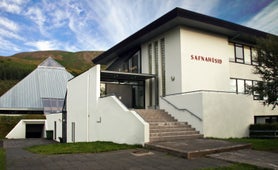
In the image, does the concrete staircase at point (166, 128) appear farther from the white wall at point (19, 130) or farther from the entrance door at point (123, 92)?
the white wall at point (19, 130)

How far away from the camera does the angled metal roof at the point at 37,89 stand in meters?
42.4

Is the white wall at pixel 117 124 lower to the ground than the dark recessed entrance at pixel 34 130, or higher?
higher

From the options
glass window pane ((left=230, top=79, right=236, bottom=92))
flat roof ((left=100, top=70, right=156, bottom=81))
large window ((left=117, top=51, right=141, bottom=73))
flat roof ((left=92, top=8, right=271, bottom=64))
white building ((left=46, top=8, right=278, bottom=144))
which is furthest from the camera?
large window ((left=117, top=51, right=141, bottom=73))

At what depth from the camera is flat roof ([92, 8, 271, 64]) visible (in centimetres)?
1638

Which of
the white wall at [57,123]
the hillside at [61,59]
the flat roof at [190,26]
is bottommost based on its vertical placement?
the white wall at [57,123]

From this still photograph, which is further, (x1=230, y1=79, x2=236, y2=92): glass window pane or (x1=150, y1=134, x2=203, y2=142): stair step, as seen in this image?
(x1=230, y1=79, x2=236, y2=92): glass window pane

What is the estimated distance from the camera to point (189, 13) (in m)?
16.2

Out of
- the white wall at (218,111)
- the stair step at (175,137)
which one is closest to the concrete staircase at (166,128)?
the stair step at (175,137)

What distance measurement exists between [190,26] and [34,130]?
33.3m

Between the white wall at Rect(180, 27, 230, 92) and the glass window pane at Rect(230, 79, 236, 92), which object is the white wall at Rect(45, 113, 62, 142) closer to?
the white wall at Rect(180, 27, 230, 92)

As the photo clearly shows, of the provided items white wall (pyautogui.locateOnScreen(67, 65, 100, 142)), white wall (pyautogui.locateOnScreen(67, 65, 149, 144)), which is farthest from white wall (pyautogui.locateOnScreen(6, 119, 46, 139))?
white wall (pyautogui.locateOnScreen(67, 65, 100, 142))

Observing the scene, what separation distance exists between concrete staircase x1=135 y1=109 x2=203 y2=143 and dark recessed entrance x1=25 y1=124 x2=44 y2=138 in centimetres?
3048

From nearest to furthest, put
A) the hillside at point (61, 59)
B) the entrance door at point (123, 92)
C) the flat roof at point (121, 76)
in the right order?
the flat roof at point (121, 76) → the entrance door at point (123, 92) → the hillside at point (61, 59)

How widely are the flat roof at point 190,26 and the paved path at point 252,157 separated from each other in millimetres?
9268
